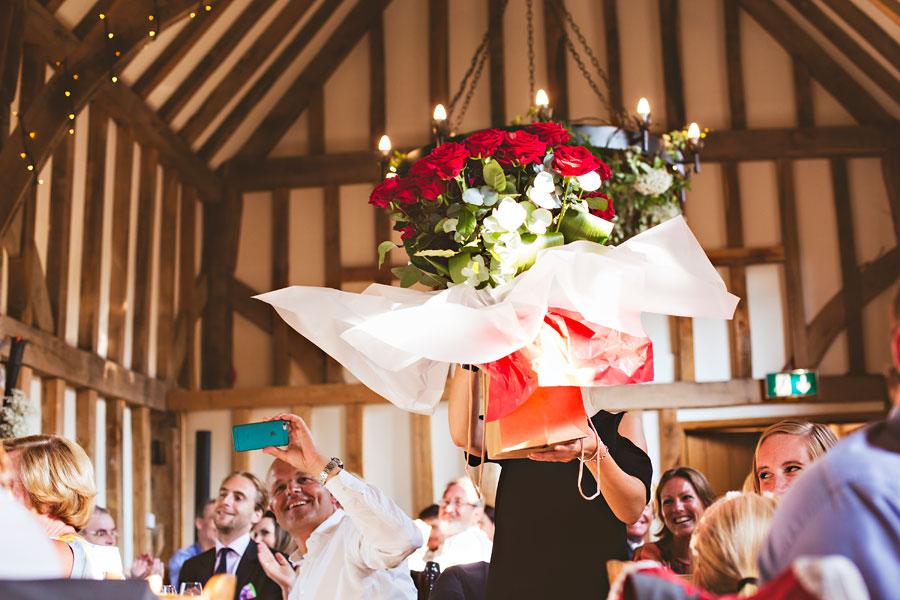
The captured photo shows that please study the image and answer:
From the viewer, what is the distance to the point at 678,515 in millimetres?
3738

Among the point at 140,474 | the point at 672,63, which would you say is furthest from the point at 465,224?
the point at 672,63

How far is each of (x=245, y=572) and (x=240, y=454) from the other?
3959 mm

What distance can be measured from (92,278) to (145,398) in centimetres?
118

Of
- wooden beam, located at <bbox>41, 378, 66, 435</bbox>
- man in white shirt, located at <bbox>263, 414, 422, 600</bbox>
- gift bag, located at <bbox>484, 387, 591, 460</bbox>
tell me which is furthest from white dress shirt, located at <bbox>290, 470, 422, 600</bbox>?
wooden beam, located at <bbox>41, 378, 66, 435</bbox>

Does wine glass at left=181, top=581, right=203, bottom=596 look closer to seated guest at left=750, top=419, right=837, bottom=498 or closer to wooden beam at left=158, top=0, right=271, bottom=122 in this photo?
seated guest at left=750, top=419, right=837, bottom=498

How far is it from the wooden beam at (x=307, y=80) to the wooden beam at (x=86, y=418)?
2959mm

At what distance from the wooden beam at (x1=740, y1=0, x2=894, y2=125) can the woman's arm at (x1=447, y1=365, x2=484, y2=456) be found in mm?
7294

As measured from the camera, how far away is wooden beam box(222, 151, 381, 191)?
8.62m

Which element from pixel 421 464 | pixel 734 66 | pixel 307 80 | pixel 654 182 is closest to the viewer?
pixel 654 182

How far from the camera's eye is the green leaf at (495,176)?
77.7 inches

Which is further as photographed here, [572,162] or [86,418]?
[86,418]

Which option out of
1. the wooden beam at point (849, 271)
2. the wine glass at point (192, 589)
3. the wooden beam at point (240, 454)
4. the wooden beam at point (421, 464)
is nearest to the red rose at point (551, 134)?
the wine glass at point (192, 589)

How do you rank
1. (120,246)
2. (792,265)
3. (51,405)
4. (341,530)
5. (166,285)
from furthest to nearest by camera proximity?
(792,265)
(166,285)
(120,246)
(51,405)
(341,530)

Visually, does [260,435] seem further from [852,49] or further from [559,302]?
[852,49]
